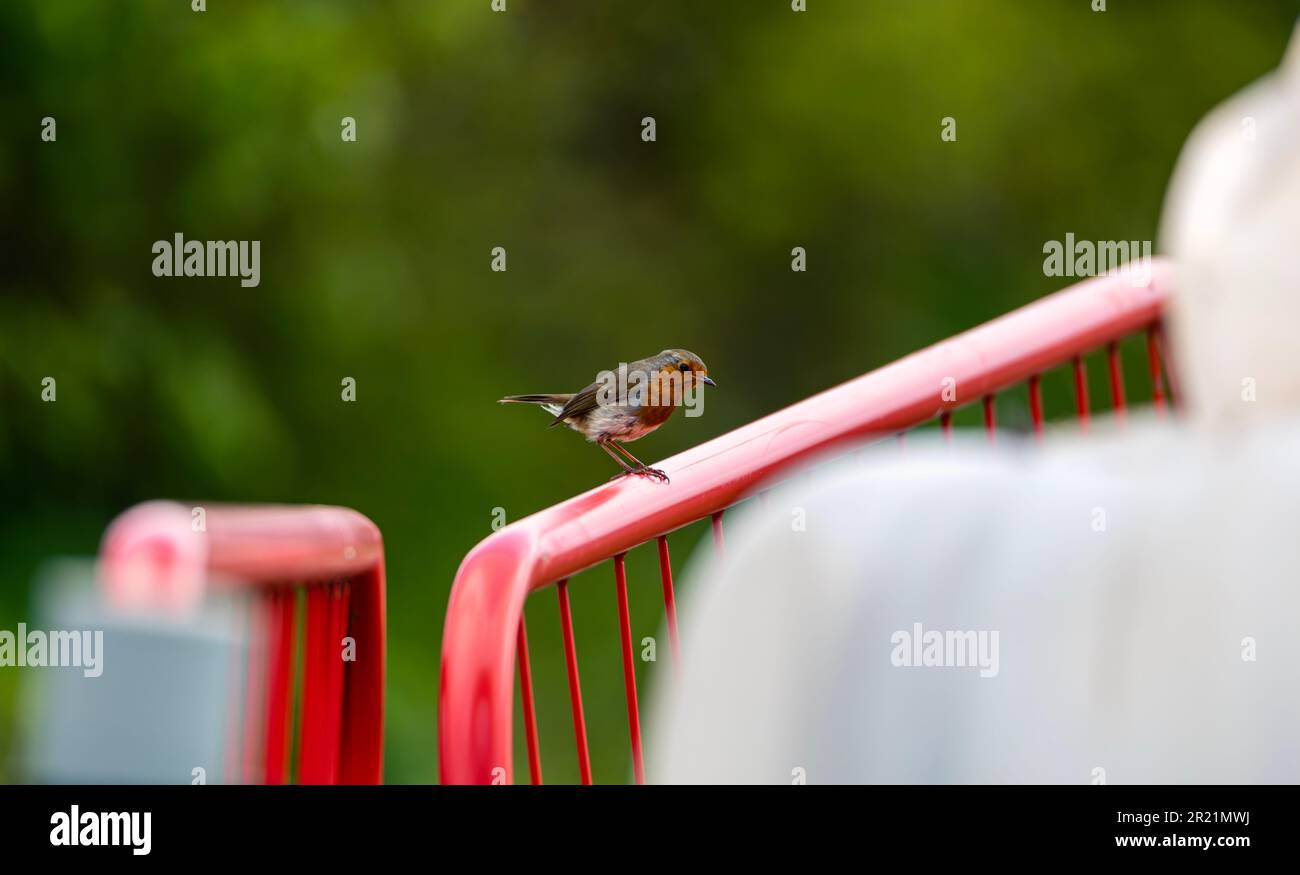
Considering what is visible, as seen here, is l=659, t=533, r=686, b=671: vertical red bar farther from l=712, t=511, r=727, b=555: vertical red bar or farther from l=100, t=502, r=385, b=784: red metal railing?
l=100, t=502, r=385, b=784: red metal railing

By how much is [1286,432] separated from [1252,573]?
106mm

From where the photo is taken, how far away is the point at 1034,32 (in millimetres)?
13367

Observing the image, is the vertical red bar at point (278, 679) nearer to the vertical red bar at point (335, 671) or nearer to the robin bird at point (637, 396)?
the vertical red bar at point (335, 671)

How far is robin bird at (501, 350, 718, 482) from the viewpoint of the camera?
307cm

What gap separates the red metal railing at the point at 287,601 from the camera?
205 centimetres

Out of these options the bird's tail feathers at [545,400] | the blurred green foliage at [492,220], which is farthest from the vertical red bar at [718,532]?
the blurred green foliage at [492,220]

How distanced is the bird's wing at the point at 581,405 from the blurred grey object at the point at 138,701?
152 cm

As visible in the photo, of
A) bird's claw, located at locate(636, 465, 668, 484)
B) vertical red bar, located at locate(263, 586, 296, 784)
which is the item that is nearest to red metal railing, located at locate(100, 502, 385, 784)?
vertical red bar, located at locate(263, 586, 296, 784)

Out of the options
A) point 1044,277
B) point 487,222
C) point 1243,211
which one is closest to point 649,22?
point 487,222

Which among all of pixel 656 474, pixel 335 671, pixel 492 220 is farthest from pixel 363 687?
pixel 492 220

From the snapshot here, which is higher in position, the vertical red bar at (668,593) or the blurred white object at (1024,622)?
the vertical red bar at (668,593)

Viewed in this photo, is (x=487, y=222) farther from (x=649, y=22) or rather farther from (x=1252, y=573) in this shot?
(x=1252, y=573)

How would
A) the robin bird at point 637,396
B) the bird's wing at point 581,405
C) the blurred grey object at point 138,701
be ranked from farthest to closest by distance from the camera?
the bird's wing at point 581,405 → the robin bird at point 637,396 → the blurred grey object at point 138,701

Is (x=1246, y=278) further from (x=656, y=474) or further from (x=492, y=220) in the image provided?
(x=492, y=220)
